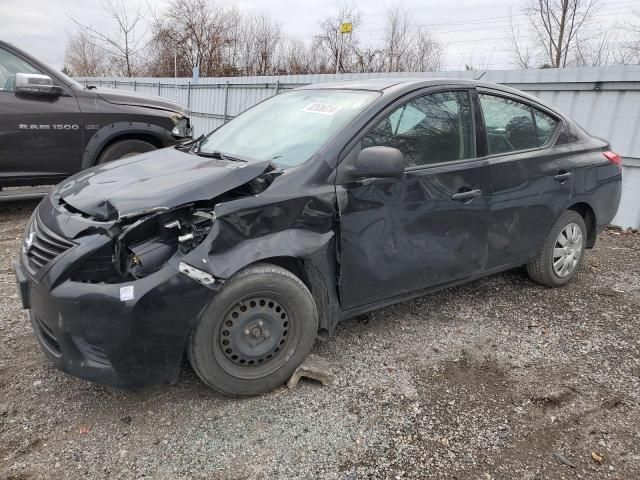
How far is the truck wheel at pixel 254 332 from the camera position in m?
2.43

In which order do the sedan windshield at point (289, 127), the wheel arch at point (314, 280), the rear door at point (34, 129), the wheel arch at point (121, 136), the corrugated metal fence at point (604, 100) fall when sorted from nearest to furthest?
the wheel arch at point (314, 280) < the sedan windshield at point (289, 127) < the rear door at point (34, 129) < the wheel arch at point (121, 136) < the corrugated metal fence at point (604, 100)

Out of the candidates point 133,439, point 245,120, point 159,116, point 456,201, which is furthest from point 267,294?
point 159,116

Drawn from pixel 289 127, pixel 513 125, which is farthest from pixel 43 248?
pixel 513 125

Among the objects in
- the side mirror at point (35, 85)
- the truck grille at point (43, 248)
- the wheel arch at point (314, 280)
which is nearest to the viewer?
the truck grille at point (43, 248)

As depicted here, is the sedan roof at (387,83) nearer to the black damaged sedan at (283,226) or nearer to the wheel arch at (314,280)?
the black damaged sedan at (283,226)

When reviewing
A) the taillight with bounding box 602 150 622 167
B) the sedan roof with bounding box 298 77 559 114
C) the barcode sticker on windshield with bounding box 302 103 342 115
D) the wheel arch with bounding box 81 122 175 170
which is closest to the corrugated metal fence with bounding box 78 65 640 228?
the taillight with bounding box 602 150 622 167

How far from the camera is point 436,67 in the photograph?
873 inches

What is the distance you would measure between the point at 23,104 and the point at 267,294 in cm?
451

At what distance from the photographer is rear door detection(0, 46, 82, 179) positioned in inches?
211

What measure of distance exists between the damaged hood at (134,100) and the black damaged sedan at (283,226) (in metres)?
2.88

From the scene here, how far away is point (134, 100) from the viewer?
20.0ft

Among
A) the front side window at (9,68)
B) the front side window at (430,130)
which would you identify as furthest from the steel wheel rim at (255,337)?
the front side window at (9,68)

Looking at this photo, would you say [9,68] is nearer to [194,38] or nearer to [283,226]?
[283,226]

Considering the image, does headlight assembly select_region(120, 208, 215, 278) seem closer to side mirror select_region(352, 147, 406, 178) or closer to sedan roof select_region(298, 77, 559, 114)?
side mirror select_region(352, 147, 406, 178)
